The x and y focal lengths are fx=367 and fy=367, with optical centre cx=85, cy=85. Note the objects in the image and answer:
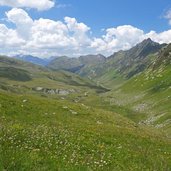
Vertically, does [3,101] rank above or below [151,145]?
above

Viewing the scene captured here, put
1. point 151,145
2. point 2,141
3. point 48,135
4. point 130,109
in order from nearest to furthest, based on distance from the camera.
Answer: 1. point 2,141
2. point 48,135
3. point 151,145
4. point 130,109

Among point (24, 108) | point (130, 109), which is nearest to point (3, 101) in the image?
point (24, 108)

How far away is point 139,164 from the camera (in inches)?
755

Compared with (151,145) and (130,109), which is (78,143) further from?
(130,109)

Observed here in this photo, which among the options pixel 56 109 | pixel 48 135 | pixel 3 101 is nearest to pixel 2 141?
pixel 48 135

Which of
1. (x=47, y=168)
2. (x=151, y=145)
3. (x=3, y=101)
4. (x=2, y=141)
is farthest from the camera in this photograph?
(x=3, y=101)

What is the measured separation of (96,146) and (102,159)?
10.4ft

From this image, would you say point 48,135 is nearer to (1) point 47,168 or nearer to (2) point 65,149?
(2) point 65,149

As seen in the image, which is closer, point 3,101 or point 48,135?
point 48,135

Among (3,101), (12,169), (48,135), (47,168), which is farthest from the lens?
(3,101)

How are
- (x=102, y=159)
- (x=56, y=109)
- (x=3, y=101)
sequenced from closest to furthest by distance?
(x=102, y=159), (x=3, y=101), (x=56, y=109)

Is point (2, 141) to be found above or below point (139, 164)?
above

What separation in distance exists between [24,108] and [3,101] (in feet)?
7.69

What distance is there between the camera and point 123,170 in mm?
16953
